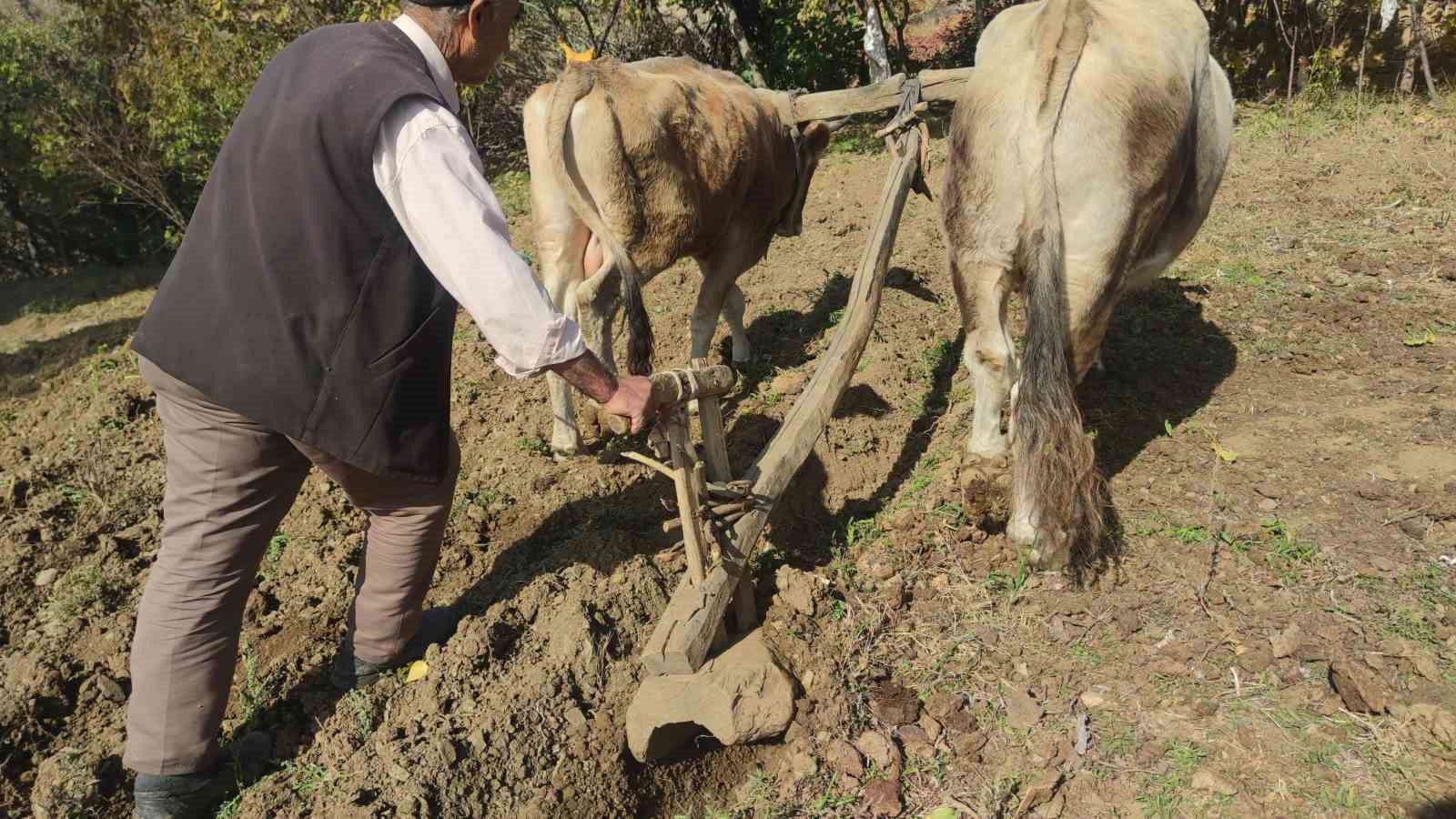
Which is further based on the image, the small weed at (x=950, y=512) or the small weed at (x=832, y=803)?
the small weed at (x=950, y=512)

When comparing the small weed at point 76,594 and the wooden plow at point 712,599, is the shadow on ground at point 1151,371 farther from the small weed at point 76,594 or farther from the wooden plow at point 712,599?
the small weed at point 76,594

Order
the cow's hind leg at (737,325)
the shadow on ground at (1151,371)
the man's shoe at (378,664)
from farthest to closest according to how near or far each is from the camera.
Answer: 1. the cow's hind leg at (737,325)
2. the shadow on ground at (1151,371)
3. the man's shoe at (378,664)

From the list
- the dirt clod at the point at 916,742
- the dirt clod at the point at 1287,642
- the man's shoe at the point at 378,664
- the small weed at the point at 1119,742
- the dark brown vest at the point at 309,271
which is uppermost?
the dark brown vest at the point at 309,271

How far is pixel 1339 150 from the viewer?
25.3 feet

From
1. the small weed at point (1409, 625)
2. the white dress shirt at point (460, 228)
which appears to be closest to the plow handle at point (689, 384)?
the white dress shirt at point (460, 228)

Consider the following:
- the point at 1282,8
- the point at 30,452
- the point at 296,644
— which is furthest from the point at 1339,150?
the point at 30,452

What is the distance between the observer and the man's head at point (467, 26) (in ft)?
7.55

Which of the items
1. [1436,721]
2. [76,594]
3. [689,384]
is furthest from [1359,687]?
[76,594]

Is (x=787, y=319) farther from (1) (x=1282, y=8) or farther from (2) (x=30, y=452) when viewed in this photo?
(1) (x=1282, y=8)

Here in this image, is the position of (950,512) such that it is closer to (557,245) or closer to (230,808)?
(557,245)

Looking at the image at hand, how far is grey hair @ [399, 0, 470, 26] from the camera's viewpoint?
229cm

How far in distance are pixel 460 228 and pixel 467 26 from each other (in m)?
0.64

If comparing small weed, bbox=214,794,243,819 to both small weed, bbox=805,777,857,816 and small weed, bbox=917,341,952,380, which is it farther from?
small weed, bbox=917,341,952,380

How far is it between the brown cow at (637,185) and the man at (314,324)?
5.61 ft
